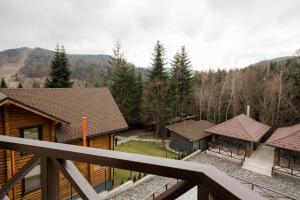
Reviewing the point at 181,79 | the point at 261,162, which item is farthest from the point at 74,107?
the point at 181,79

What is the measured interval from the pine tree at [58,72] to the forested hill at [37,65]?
564 inches

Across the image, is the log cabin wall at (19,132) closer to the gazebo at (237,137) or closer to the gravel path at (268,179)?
the gravel path at (268,179)

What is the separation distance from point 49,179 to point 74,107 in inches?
433

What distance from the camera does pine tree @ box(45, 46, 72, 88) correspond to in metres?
25.3

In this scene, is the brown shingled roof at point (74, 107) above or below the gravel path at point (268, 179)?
above

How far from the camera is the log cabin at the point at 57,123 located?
7743 mm

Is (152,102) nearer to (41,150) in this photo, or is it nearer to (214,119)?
(214,119)

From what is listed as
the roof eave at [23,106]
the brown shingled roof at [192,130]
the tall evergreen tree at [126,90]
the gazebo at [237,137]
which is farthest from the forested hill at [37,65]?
the roof eave at [23,106]

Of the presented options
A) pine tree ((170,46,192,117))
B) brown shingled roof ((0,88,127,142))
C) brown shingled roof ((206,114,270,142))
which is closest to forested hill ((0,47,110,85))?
pine tree ((170,46,192,117))

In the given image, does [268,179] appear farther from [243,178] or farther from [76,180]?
[76,180]

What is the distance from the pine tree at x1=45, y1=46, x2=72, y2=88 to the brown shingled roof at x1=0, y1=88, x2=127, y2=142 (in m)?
13.1

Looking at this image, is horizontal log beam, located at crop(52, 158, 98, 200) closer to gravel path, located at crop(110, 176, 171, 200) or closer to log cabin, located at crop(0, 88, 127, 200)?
log cabin, located at crop(0, 88, 127, 200)

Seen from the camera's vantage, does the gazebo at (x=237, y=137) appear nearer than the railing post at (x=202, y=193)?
No

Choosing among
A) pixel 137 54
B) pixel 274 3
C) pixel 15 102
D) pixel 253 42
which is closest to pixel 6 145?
pixel 15 102
